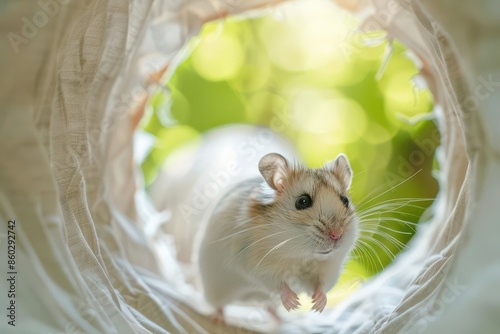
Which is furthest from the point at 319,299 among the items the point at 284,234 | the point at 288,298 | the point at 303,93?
the point at 303,93

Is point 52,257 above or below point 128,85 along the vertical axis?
below

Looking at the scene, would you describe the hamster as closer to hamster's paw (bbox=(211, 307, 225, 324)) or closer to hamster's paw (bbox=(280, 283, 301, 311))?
hamster's paw (bbox=(280, 283, 301, 311))

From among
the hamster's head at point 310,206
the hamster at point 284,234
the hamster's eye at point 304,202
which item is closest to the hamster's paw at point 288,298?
the hamster at point 284,234

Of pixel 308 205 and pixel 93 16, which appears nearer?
pixel 93 16

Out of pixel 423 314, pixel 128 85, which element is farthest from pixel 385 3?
pixel 423 314

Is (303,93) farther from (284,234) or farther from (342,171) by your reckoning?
(284,234)

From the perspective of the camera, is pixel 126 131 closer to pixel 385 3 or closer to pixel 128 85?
pixel 128 85
